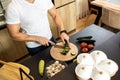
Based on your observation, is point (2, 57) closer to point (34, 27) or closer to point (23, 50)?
point (23, 50)

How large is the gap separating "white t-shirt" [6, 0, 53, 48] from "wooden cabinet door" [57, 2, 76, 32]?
1.28 metres

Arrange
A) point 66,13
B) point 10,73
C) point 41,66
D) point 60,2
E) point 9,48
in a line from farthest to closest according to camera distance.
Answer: point 66,13
point 60,2
point 9,48
point 41,66
point 10,73

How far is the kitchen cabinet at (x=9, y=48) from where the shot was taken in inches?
90.3

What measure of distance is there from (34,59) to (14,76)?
0.48 m

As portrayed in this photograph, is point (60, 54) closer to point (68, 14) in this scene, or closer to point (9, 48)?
point (9, 48)

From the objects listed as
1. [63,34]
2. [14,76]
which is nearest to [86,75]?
[14,76]

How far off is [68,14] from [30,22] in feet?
5.23

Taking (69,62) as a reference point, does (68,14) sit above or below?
below

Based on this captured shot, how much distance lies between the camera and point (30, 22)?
56.2 inches

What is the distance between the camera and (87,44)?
1.37 metres

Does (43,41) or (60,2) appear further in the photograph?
(60,2)

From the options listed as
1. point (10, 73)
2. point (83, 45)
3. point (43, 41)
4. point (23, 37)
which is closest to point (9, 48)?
point (23, 37)

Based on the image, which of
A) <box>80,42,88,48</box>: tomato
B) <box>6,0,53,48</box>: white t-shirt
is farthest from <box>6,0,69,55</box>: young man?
A: <box>80,42,88,48</box>: tomato

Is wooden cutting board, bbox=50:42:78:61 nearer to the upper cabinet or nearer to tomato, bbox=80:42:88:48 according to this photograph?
tomato, bbox=80:42:88:48
